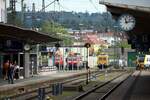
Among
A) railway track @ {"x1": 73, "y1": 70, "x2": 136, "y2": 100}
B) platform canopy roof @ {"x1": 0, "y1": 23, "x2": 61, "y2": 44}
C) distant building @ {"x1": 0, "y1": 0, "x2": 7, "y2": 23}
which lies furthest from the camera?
distant building @ {"x1": 0, "y1": 0, "x2": 7, "y2": 23}

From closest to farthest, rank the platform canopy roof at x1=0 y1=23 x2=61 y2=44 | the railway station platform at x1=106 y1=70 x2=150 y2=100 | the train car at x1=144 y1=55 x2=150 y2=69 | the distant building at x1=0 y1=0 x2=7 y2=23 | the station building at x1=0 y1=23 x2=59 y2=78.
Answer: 1. the railway station platform at x1=106 y1=70 x2=150 y2=100
2. the platform canopy roof at x1=0 y1=23 x2=61 y2=44
3. the station building at x1=0 y1=23 x2=59 y2=78
4. the distant building at x1=0 y1=0 x2=7 y2=23
5. the train car at x1=144 y1=55 x2=150 y2=69

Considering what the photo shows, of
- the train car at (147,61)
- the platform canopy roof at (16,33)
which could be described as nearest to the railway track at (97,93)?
the platform canopy roof at (16,33)

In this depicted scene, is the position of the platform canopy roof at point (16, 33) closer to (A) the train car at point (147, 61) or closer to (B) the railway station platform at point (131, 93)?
(B) the railway station platform at point (131, 93)

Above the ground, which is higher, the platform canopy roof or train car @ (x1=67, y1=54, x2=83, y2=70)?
the platform canopy roof

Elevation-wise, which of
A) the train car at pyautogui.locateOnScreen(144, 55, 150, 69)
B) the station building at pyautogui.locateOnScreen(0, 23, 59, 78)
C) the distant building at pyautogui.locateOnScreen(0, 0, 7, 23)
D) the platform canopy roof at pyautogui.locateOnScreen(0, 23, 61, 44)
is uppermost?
Answer: the distant building at pyautogui.locateOnScreen(0, 0, 7, 23)

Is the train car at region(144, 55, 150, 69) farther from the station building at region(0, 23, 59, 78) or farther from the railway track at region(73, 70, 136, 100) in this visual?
the railway track at region(73, 70, 136, 100)

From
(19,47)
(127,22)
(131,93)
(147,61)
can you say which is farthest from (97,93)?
(147,61)

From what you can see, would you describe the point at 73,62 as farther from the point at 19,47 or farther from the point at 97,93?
the point at 97,93

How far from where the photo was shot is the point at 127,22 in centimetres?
2989

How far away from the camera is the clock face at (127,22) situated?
2898 cm

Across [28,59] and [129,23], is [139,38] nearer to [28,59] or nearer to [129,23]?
[28,59]

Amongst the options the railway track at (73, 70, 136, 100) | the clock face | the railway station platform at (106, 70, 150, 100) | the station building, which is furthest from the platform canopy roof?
the railway station platform at (106, 70, 150, 100)

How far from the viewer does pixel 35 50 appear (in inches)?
2517

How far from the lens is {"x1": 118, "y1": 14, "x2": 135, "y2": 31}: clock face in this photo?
95.1 feet
